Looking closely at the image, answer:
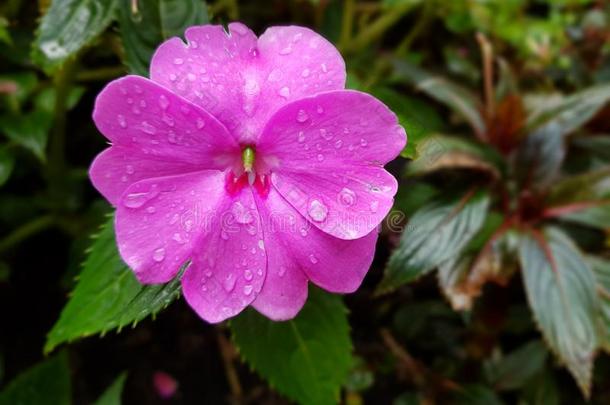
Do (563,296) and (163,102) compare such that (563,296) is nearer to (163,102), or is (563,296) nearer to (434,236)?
(434,236)

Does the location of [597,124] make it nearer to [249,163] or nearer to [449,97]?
[449,97]

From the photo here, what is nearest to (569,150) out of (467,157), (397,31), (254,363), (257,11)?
(467,157)

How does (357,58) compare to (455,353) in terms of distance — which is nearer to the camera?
(455,353)

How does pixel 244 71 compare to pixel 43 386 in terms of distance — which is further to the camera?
pixel 43 386

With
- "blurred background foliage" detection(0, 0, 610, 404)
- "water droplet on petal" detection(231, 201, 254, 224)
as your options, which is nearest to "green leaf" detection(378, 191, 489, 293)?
"blurred background foliage" detection(0, 0, 610, 404)

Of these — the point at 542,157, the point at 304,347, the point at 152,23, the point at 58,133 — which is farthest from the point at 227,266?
the point at 542,157

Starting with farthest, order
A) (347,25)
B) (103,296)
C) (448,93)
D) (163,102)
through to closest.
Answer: (347,25)
(448,93)
(103,296)
(163,102)

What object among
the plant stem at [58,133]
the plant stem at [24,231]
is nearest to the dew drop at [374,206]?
the plant stem at [58,133]
